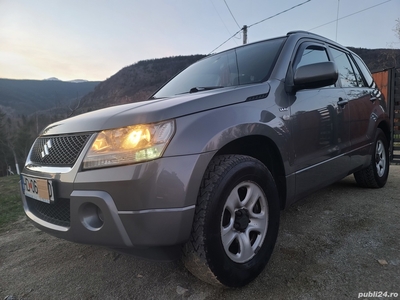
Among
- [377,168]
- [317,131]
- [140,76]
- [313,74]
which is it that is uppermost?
[140,76]

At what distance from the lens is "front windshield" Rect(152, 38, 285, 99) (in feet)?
7.20

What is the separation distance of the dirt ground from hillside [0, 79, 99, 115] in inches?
2473

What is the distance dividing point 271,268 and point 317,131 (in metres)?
1.17

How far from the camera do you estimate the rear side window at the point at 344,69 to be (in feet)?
9.52

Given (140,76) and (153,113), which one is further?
(140,76)

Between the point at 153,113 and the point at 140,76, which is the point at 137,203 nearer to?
the point at 153,113

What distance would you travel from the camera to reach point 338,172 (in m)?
2.62

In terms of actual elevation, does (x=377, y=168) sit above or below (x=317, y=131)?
below

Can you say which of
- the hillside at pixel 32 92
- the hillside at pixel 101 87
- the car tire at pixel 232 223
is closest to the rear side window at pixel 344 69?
the car tire at pixel 232 223

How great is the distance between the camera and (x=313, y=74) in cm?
198

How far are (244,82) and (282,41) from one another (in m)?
0.58

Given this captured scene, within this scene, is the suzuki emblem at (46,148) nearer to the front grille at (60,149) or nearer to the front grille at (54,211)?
the front grille at (60,149)

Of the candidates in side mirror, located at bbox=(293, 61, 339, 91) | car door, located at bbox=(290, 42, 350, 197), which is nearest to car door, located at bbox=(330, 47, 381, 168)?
car door, located at bbox=(290, 42, 350, 197)

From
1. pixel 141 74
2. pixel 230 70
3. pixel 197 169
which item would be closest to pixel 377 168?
pixel 230 70
